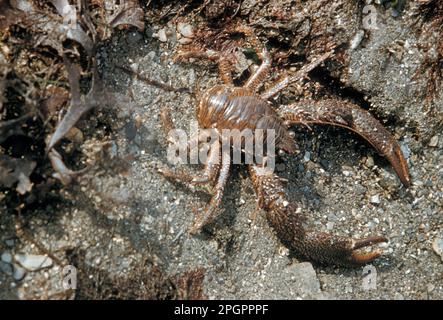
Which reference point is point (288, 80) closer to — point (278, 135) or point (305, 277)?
point (278, 135)

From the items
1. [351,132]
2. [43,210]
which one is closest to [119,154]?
[43,210]

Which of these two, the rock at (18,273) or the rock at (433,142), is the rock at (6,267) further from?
the rock at (433,142)

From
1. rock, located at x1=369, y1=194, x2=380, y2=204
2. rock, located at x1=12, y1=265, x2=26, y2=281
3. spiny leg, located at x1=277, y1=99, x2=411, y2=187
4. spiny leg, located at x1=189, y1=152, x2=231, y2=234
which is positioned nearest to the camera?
rock, located at x1=12, y1=265, x2=26, y2=281

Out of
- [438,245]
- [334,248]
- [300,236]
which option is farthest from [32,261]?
[438,245]

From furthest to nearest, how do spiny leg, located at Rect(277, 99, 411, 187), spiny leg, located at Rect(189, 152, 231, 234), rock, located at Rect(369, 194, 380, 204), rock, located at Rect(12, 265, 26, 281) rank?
rock, located at Rect(369, 194, 380, 204) → spiny leg, located at Rect(277, 99, 411, 187) → spiny leg, located at Rect(189, 152, 231, 234) → rock, located at Rect(12, 265, 26, 281)

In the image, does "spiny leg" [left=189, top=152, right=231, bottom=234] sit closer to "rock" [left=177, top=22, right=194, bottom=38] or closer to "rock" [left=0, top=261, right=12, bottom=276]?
"rock" [left=177, top=22, right=194, bottom=38]

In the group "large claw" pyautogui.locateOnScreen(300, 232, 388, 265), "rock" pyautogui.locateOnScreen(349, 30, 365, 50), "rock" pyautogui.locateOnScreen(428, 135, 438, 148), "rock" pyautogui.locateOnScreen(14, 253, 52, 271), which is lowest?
"rock" pyautogui.locateOnScreen(14, 253, 52, 271)

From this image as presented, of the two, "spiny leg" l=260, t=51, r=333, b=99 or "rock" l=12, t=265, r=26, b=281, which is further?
"spiny leg" l=260, t=51, r=333, b=99

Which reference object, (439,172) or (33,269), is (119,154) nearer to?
(33,269)

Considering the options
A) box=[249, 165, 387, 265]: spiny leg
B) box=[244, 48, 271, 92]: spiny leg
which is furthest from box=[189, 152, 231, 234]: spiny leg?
box=[244, 48, 271, 92]: spiny leg
